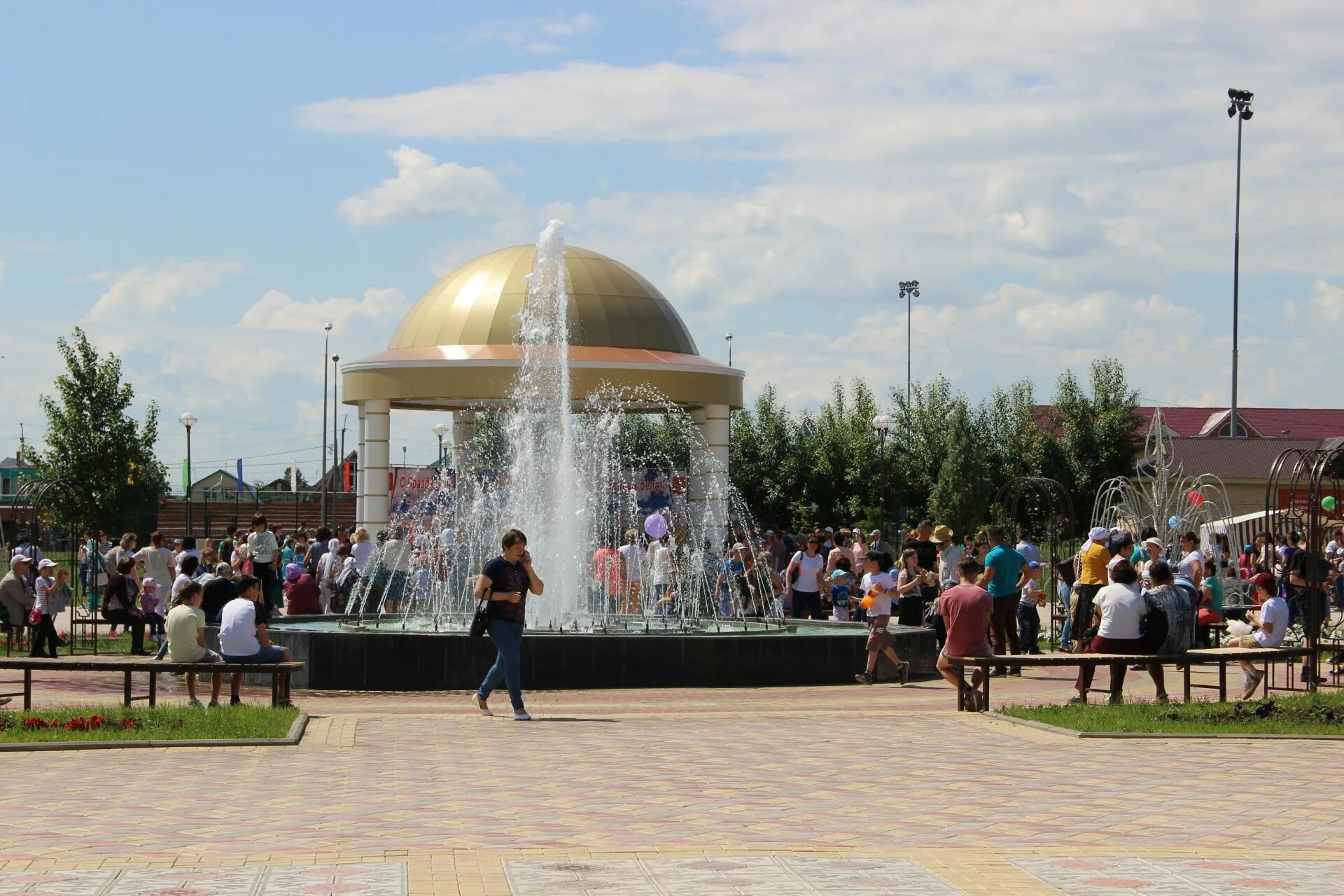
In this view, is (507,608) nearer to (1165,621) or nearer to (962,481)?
(1165,621)

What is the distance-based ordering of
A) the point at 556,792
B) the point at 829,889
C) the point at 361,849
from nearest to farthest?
1. the point at 829,889
2. the point at 361,849
3. the point at 556,792

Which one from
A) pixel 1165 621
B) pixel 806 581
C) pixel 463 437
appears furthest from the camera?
pixel 463 437

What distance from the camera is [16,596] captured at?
782 inches

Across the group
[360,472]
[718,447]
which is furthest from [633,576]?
[360,472]

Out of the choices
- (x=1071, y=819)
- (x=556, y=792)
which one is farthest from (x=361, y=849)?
(x=1071, y=819)

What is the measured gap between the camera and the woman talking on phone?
13648 millimetres

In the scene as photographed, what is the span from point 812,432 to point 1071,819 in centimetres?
4924

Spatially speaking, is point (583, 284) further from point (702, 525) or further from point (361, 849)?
point (361, 849)

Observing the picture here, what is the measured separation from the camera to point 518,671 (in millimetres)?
13617

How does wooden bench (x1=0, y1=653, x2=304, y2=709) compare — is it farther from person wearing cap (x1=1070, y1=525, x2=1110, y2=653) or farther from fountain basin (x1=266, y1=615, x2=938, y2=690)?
person wearing cap (x1=1070, y1=525, x2=1110, y2=653)

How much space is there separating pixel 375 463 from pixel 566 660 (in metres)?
19.8

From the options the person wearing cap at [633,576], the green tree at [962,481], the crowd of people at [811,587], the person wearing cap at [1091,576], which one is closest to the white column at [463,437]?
the crowd of people at [811,587]

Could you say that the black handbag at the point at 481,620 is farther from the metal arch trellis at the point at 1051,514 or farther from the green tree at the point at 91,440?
the green tree at the point at 91,440

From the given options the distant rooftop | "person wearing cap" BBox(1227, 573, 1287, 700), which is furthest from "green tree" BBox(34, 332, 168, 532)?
the distant rooftop
